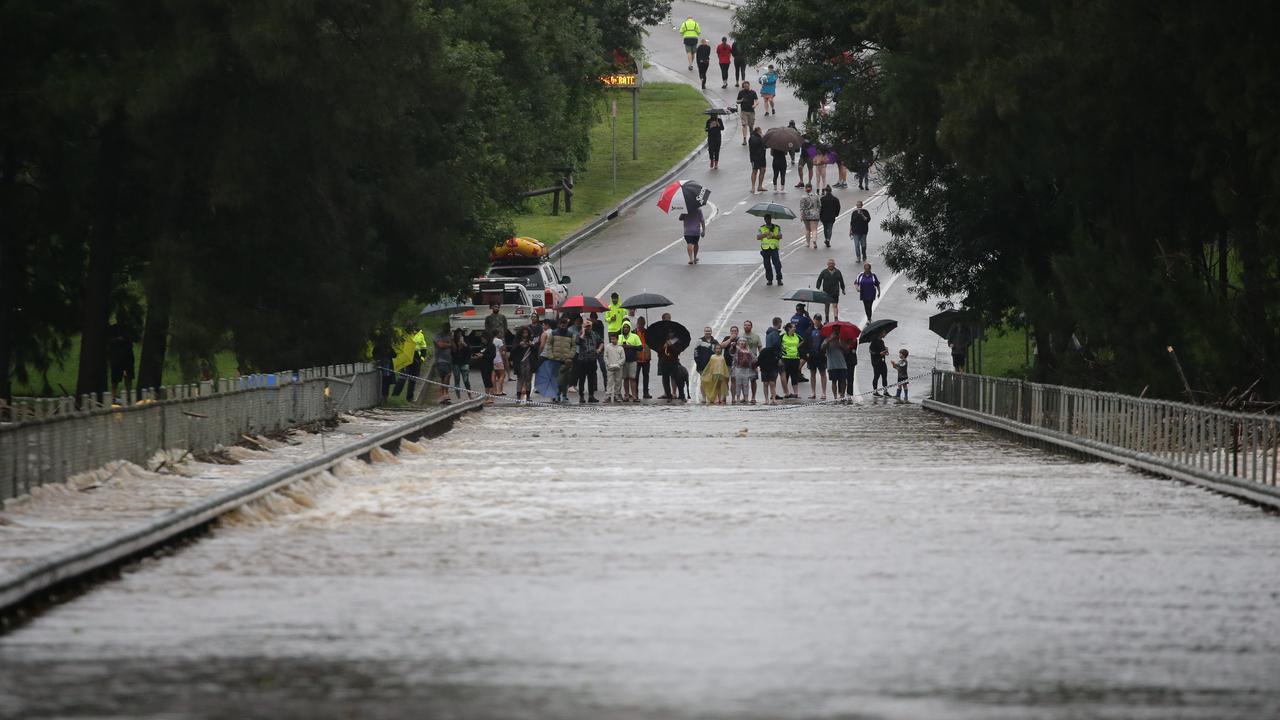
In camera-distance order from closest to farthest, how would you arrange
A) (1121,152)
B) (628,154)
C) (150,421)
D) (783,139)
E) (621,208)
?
(150,421) < (1121,152) < (783,139) < (621,208) < (628,154)

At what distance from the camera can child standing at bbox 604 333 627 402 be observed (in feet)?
166

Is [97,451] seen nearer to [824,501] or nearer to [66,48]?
[824,501]

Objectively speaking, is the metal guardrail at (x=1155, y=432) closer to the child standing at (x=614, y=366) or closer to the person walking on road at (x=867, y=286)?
the child standing at (x=614, y=366)

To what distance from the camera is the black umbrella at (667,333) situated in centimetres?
5178

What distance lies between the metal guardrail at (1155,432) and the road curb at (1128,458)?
1 cm

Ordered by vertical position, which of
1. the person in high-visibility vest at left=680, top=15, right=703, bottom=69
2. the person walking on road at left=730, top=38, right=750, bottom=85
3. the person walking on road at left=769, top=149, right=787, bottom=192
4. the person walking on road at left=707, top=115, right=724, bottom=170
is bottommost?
the person walking on road at left=769, top=149, right=787, bottom=192

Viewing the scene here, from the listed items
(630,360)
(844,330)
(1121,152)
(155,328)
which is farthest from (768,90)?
(1121,152)

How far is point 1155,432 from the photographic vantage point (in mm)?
25938

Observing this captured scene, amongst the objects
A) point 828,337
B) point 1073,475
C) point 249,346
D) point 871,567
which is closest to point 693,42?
point 828,337

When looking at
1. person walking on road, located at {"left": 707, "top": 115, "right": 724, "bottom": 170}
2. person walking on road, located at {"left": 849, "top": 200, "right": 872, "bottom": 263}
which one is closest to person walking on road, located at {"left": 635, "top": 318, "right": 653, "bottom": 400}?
person walking on road, located at {"left": 849, "top": 200, "right": 872, "bottom": 263}

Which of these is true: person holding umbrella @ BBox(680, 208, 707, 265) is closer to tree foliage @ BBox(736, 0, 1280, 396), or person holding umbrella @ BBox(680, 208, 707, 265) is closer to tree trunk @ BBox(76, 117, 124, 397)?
tree foliage @ BBox(736, 0, 1280, 396)

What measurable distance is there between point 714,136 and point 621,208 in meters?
4.92

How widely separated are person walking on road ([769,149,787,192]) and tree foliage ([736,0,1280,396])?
37109 millimetres

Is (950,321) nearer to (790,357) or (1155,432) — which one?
(790,357)
